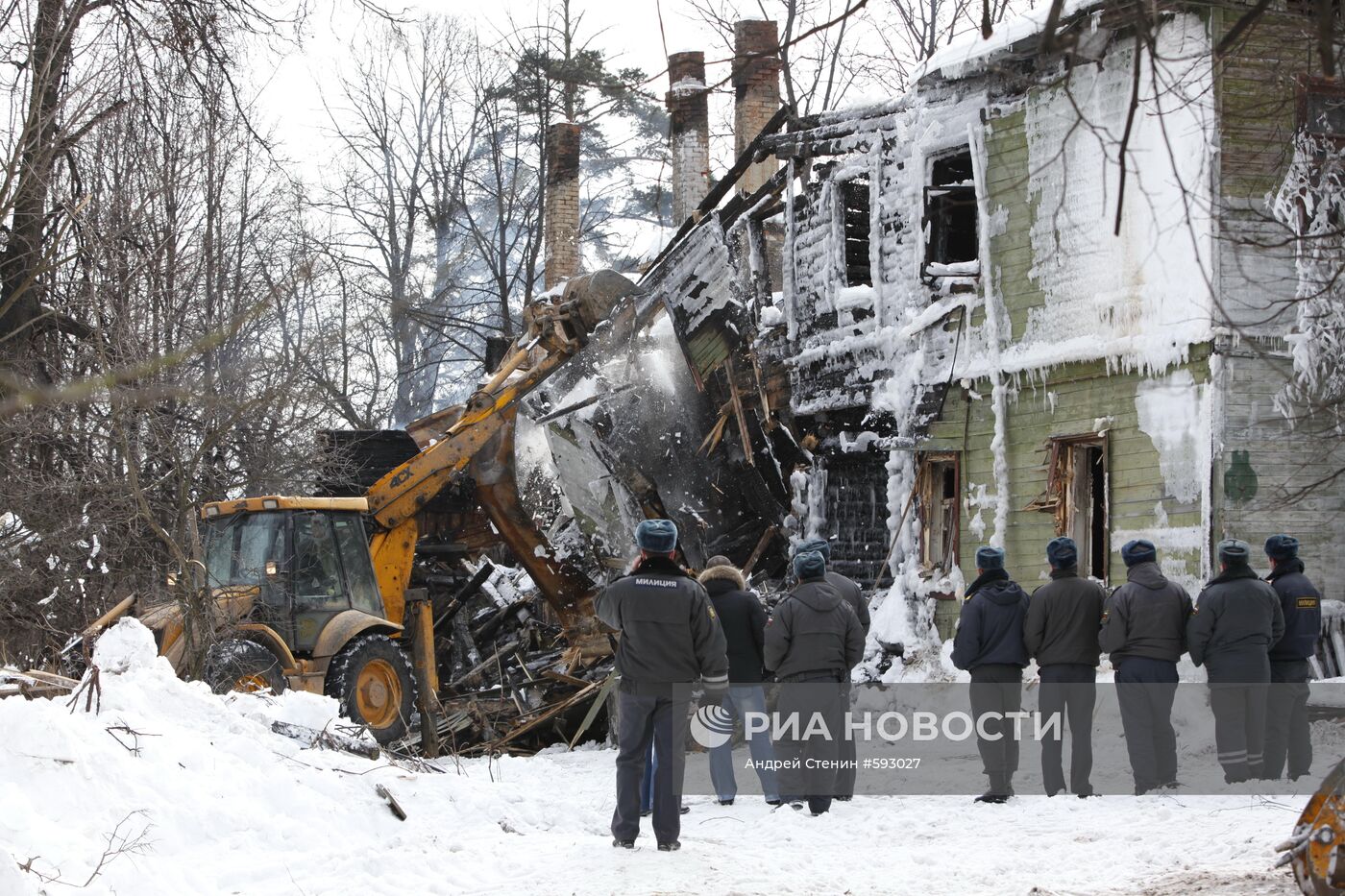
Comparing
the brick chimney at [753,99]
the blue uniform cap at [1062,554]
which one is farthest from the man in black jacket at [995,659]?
the brick chimney at [753,99]

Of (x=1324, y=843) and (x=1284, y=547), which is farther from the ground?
(x=1284, y=547)

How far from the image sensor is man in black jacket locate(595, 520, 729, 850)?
7617 mm

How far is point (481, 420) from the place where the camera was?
15680 millimetres

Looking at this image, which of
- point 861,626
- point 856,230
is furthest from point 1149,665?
point 856,230

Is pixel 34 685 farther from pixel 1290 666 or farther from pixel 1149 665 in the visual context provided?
pixel 1290 666

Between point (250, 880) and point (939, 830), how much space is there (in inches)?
158

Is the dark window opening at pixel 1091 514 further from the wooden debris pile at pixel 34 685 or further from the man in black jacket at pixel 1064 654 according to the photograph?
the wooden debris pile at pixel 34 685

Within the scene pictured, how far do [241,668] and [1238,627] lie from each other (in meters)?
7.93

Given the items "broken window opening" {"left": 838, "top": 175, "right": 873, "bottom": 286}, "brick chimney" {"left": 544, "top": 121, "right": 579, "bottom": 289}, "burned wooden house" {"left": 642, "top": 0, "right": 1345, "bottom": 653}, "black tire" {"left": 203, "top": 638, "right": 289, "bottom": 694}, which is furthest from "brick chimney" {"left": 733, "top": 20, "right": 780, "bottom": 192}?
"black tire" {"left": 203, "top": 638, "right": 289, "bottom": 694}

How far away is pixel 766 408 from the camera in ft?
55.7

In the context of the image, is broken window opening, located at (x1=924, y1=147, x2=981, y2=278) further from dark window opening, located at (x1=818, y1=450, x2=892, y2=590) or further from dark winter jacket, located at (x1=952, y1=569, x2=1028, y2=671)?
dark winter jacket, located at (x1=952, y1=569, x2=1028, y2=671)

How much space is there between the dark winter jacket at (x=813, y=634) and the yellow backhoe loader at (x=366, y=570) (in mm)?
4837

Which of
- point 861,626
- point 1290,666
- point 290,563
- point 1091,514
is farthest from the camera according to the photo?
point 1091,514

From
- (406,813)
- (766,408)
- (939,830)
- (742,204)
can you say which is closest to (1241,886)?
(939,830)
